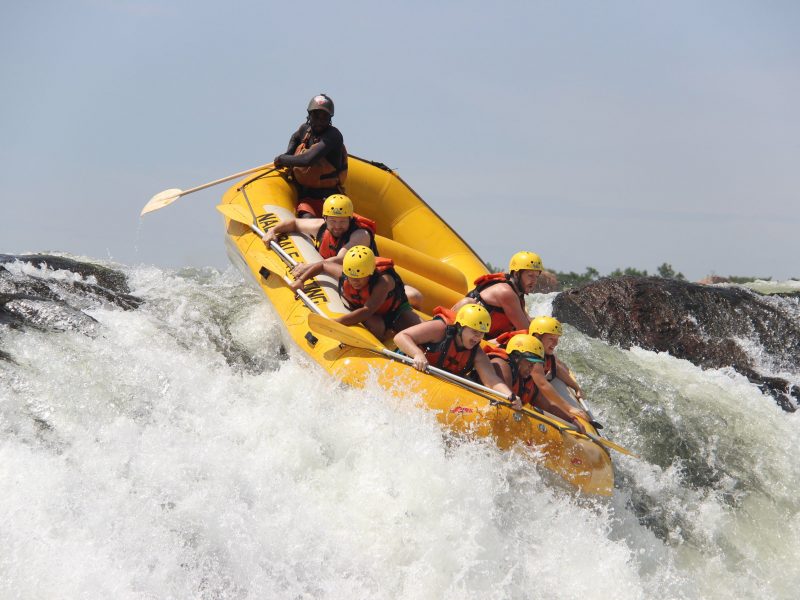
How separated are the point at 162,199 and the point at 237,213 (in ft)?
4.76

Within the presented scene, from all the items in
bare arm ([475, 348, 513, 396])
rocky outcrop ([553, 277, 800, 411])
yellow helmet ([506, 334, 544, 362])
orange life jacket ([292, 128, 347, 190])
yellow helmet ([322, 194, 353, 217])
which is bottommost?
rocky outcrop ([553, 277, 800, 411])

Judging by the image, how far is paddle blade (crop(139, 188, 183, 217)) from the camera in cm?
907

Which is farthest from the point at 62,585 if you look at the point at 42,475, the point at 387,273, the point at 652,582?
the point at 652,582

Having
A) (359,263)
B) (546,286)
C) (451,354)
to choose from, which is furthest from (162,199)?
(546,286)

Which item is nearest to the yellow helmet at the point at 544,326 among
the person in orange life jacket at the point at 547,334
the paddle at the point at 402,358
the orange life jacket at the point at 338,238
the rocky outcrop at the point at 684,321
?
the person in orange life jacket at the point at 547,334

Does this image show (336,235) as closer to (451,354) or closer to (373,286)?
(373,286)

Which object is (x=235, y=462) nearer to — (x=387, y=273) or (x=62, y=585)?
(x=62, y=585)

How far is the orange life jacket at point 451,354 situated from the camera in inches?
240

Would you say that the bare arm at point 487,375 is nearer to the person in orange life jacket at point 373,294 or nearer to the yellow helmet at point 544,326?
the yellow helmet at point 544,326

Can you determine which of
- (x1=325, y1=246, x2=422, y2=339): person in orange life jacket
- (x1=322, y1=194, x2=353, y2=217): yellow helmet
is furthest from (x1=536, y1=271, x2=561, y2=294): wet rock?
(x1=325, y1=246, x2=422, y2=339): person in orange life jacket

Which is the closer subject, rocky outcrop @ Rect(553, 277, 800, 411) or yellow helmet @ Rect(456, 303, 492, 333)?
yellow helmet @ Rect(456, 303, 492, 333)

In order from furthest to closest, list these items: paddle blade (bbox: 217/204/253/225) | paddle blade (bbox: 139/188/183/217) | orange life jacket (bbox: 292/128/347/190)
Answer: paddle blade (bbox: 139/188/183/217) → orange life jacket (bbox: 292/128/347/190) → paddle blade (bbox: 217/204/253/225)

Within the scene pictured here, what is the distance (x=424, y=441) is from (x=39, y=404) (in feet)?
7.32

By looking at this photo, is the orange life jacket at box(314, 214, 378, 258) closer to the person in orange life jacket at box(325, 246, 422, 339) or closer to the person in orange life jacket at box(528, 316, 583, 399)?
the person in orange life jacket at box(325, 246, 422, 339)
